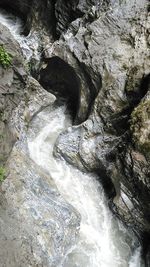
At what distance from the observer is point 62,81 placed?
15.5 m

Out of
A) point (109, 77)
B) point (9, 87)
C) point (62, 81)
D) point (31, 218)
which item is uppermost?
point (9, 87)

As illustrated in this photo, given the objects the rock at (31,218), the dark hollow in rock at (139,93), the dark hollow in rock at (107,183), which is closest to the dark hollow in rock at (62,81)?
the dark hollow in rock at (139,93)

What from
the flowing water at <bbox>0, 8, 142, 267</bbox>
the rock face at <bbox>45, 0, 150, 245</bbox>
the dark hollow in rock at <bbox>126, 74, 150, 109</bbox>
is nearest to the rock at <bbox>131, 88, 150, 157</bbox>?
the rock face at <bbox>45, 0, 150, 245</bbox>

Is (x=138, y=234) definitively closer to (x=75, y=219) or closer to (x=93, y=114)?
(x=75, y=219)

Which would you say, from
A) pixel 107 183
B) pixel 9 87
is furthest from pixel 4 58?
pixel 107 183

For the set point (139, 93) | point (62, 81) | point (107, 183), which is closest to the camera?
point (139, 93)

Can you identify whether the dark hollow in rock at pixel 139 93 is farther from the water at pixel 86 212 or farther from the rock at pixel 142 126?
the water at pixel 86 212

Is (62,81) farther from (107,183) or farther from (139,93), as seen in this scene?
(107,183)

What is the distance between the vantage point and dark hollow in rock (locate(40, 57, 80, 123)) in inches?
579

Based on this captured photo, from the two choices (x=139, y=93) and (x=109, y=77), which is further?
(x=109, y=77)

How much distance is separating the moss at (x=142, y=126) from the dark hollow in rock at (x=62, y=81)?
4.07 meters

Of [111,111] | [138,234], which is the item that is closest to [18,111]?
[111,111]

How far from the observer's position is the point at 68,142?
13406mm

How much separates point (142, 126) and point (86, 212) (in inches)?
152
